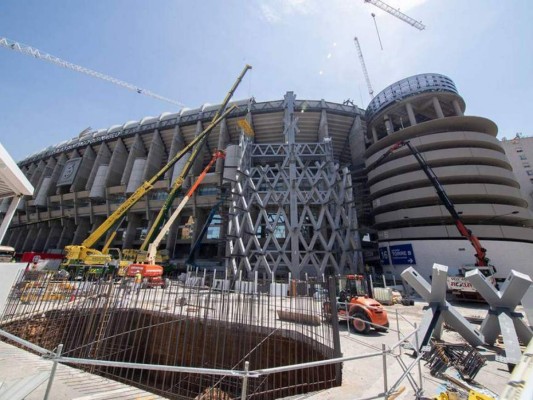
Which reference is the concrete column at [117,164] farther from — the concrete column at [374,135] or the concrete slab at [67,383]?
the concrete column at [374,135]

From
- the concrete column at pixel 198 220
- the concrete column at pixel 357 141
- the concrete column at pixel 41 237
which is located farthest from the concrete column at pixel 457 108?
the concrete column at pixel 41 237

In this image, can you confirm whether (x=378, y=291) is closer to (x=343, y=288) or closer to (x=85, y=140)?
(x=343, y=288)

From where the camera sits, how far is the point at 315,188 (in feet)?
75.5

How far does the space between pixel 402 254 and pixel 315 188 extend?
48.1 feet

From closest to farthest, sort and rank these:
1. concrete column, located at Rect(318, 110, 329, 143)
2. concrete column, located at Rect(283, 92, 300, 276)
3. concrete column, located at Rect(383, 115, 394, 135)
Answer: concrete column, located at Rect(283, 92, 300, 276), concrete column, located at Rect(318, 110, 329, 143), concrete column, located at Rect(383, 115, 394, 135)

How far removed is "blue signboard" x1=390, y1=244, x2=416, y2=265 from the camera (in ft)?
85.0

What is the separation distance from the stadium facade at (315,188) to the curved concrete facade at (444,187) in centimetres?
15

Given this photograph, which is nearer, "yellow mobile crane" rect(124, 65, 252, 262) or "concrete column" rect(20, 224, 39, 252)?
"yellow mobile crane" rect(124, 65, 252, 262)

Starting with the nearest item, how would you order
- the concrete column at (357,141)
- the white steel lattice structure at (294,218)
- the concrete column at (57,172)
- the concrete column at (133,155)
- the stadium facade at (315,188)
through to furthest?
the white steel lattice structure at (294,218) < the stadium facade at (315,188) < the concrete column at (357,141) < the concrete column at (133,155) < the concrete column at (57,172)

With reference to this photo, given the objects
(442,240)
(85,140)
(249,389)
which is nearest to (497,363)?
(249,389)

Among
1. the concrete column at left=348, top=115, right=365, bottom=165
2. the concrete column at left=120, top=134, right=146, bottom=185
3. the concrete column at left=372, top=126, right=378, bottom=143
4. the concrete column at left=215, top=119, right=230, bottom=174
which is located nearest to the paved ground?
the concrete column at left=215, top=119, right=230, bottom=174

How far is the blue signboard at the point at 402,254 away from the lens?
2592cm

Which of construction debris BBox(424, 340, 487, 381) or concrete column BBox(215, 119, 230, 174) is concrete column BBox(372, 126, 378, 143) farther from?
construction debris BBox(424, 340, 487, 381)

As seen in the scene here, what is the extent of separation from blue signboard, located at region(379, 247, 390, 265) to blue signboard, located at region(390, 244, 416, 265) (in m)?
0.72
